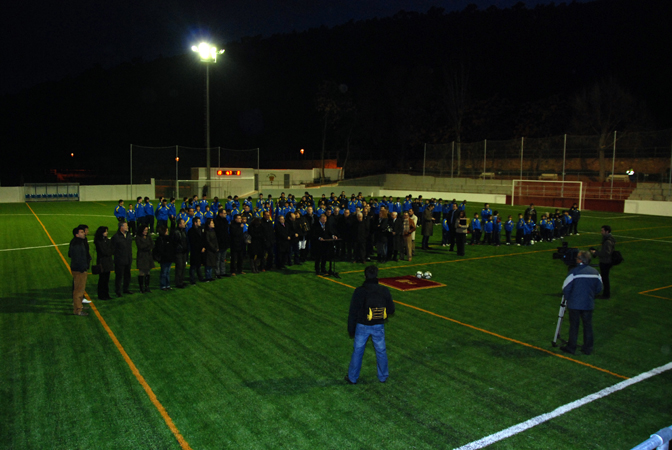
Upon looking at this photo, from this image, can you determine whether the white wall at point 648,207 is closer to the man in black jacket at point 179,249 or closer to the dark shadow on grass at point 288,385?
the man in black jacket at point 179,249

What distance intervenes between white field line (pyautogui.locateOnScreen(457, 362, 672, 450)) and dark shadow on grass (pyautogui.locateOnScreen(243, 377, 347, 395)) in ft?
6.87

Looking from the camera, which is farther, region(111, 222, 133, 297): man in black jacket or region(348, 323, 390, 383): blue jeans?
region(111, 222, 133, 297): man in black jacket

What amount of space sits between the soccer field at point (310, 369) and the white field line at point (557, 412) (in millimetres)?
49

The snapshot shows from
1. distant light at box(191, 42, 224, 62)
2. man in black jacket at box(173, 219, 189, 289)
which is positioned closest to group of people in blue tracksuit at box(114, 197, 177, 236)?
man in black jacket at box(173, 219, 189, 289)

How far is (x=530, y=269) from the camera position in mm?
15648

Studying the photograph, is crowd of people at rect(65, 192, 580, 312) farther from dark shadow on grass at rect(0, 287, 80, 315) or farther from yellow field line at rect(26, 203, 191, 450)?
yellow field line at rect(26, 203, 191, 450)

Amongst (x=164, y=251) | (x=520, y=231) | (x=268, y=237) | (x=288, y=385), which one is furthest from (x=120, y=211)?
(x=520, y=231)

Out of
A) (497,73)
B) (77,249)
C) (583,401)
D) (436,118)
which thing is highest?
(497,73)

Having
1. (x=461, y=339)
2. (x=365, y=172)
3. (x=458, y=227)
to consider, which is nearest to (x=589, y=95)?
(x=365, y=172)

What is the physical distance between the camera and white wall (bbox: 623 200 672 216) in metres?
35.8

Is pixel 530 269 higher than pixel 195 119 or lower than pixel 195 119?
lower

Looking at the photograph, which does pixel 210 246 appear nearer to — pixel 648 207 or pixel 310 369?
pixel 310 369

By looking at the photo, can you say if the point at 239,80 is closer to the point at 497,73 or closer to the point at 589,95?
the point at 497,73

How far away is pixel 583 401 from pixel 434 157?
168ft
